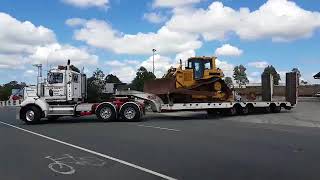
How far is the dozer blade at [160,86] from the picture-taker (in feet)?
102

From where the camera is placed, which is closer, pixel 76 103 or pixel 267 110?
pixel 76 103

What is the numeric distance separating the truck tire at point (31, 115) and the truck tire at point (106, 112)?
3.19 meters

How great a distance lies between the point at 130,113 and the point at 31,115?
5.33 m

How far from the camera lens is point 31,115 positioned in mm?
27203

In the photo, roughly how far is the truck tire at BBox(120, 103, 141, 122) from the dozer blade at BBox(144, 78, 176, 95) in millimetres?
3507

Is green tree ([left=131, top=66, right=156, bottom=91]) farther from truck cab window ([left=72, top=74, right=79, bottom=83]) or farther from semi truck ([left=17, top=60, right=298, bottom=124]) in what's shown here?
truck cab window ([left=72, top=74, right=79, bottom=83])

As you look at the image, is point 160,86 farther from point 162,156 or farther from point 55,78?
point 162,156

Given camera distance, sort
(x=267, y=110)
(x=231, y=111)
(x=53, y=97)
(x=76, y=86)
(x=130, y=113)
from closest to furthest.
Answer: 1. (x=130, y=113)
2. (x=53, y=97)
3. (x=76, y=86)
4. (x=231, y=111)
5. (x=267, y=110)

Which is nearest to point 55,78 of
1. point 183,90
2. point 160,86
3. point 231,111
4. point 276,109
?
point 160,86

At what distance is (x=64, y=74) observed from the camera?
1130 inches

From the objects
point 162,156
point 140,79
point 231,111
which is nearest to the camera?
point 162,156

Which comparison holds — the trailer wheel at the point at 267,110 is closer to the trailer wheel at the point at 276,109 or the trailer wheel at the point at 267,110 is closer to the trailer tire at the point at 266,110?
the trailer tire at the point at 266,110

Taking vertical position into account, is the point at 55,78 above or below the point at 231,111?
above

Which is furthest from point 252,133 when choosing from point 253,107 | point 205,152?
point 253,107
